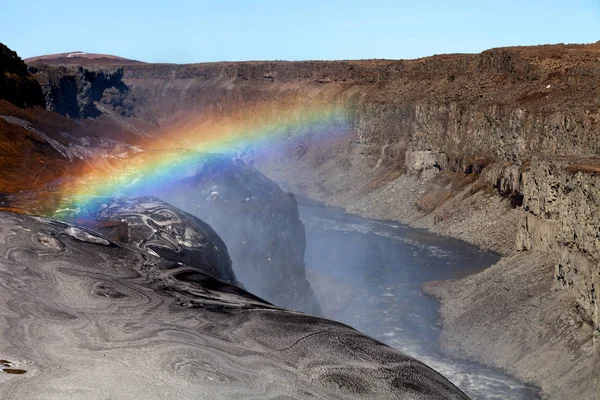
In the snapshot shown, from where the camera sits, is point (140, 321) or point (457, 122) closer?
point (140, 321)

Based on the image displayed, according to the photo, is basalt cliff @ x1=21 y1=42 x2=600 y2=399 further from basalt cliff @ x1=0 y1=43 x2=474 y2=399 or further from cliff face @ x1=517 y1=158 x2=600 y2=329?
basalt cliff @ x1=0 y1=43 x2=474 y2=399

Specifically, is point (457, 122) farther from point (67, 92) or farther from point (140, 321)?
point (140, 321)

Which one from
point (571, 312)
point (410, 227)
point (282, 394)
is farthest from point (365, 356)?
point (410, 227)

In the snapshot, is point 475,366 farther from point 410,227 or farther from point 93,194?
point 410,227

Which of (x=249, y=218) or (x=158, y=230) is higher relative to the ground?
Answer: (x=158, y=230)

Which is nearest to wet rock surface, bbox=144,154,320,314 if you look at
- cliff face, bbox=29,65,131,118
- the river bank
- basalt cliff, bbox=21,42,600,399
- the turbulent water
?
the turbulent water

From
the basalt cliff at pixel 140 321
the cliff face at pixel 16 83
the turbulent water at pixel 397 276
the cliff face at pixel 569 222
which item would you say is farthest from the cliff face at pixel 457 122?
the basalt cliff at pixel 140 321

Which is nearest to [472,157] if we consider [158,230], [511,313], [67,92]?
[67,92]
